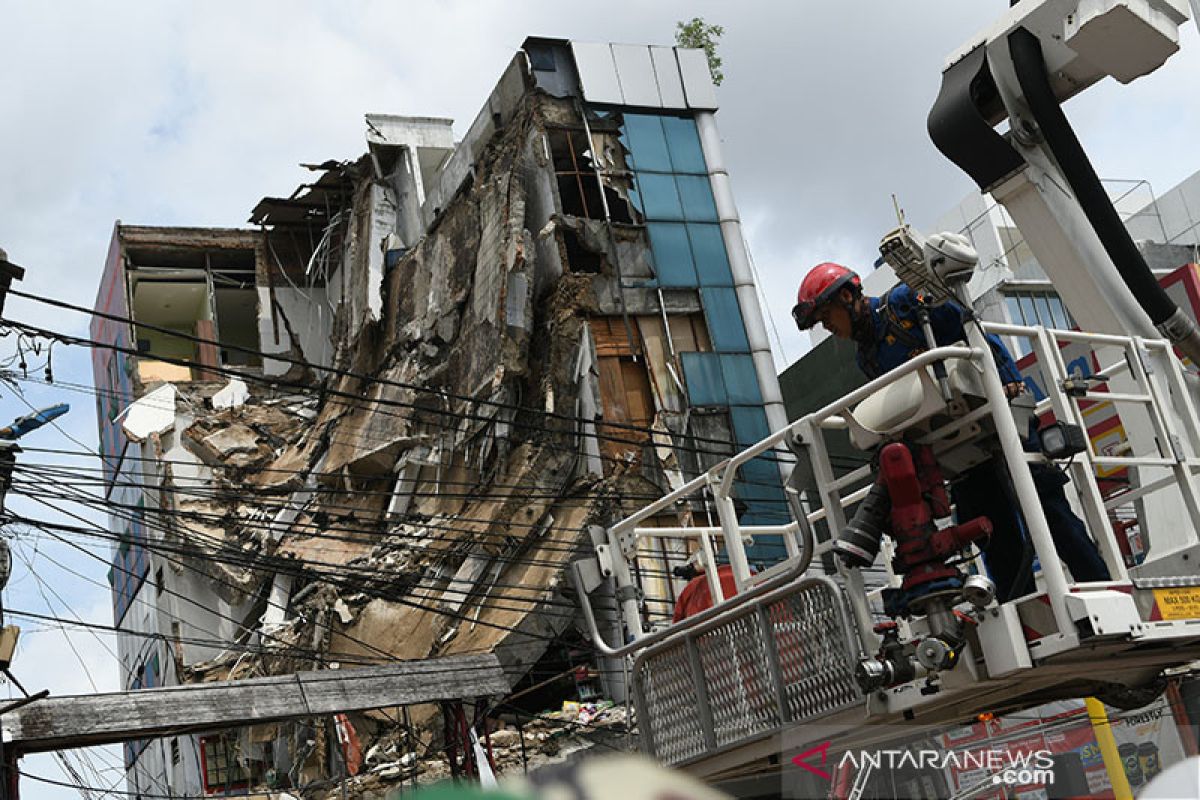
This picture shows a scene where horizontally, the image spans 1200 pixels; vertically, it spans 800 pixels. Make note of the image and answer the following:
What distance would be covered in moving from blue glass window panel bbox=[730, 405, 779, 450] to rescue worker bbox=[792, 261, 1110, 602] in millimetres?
19532

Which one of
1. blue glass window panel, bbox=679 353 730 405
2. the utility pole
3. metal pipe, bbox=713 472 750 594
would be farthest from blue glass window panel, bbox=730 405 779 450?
metal pipe, bbox=713 472 750 594

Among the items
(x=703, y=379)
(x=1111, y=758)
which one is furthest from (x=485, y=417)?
(x=1111, y=758)

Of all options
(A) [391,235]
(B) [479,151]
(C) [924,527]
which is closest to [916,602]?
(C) [924,527]

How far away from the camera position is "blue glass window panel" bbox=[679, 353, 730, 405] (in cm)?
2644

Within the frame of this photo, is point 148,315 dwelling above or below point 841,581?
above

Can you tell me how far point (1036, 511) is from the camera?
18.5ft

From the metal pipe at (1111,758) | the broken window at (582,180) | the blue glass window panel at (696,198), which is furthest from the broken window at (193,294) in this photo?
the metal pipe at (1111,758)

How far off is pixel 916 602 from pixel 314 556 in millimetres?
25826

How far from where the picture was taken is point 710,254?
28.5 metres

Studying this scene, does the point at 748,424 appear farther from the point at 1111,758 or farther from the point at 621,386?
the point at 1111,758

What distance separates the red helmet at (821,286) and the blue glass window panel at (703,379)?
19622mm

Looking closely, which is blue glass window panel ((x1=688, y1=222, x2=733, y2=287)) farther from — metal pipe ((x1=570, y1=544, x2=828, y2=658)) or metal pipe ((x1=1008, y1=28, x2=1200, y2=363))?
metal pipe ((x1=570, y1=544, x2=828, y2=658))

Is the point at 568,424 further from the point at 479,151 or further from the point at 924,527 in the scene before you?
the point at 924,527

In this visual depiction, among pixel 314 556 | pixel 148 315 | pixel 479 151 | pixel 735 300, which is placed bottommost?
pixel 314 556
